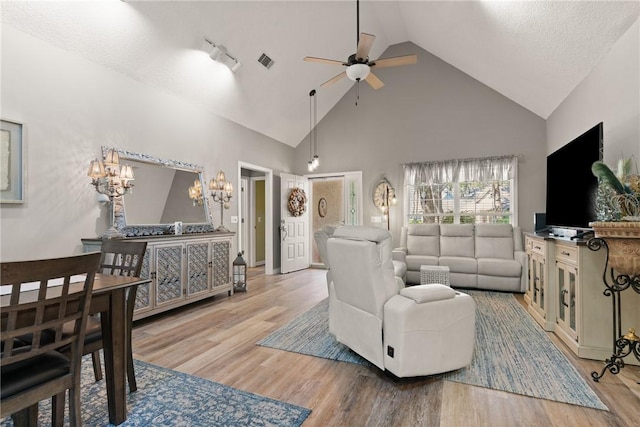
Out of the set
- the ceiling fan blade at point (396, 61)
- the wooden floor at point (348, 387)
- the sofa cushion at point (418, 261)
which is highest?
the ceiling fan blade at point (396, 61)

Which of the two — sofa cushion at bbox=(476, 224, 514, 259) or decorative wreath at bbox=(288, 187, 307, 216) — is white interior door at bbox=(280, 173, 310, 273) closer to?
decorative wreath at bbox=(288, 187, 307, 216)

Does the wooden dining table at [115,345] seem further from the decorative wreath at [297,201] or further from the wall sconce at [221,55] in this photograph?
the decorative wreath at [297,201]

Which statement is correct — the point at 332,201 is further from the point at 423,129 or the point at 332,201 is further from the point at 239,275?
the point at 239,275

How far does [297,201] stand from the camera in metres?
6.60

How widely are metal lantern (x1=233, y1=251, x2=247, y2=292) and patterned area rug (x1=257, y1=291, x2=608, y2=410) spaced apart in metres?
1.53

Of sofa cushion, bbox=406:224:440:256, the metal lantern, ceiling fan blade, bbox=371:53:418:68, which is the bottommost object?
the metal lantern

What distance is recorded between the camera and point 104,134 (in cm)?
341

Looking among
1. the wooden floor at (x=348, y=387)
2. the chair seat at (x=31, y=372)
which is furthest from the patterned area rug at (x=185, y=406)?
the chair seat at (x=31, y=372)

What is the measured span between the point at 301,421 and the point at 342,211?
18.4ft

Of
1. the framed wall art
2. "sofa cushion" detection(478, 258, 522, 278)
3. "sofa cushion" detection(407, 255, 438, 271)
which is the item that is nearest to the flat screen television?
"sofa cushion" detection(478, 258, 522, 278)

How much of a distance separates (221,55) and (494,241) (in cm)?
488

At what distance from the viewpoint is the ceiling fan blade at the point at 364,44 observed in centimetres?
294

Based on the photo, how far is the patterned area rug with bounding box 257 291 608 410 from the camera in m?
2.00

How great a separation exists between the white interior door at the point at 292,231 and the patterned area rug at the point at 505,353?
2.71m
